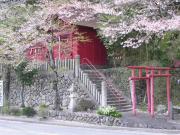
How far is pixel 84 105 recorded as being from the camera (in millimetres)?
23141

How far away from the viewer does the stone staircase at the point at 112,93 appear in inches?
949

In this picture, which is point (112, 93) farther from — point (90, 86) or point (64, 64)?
point (64, 64)

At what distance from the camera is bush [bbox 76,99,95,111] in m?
23.0

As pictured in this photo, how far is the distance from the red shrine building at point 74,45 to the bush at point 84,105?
3699mm

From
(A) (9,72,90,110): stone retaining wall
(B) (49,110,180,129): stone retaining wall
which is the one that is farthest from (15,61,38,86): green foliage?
(B) (49,110,180,129): stone retaining wall

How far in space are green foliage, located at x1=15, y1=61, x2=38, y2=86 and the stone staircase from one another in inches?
137

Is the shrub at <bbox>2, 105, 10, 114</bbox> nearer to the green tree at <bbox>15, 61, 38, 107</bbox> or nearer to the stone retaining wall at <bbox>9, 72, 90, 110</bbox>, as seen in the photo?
the green tree at <bbox>15, 61, 38, 107</bbox>

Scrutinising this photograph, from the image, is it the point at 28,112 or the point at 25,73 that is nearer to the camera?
the point at 28,112

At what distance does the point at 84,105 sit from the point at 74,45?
6143mm

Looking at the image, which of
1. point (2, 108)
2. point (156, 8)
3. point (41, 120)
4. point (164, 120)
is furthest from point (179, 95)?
point (2, 108)

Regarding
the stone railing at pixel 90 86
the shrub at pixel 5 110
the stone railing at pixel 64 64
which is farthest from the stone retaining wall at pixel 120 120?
the stone railing at pixel 64 64

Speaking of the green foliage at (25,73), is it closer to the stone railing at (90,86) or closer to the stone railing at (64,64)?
the stone railing at (64,64)

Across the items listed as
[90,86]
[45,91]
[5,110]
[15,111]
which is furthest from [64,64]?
[5,110]

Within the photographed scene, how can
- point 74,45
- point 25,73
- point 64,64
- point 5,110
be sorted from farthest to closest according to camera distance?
point 74,45 < point 64,64 < point 25,73 < point 5,110
